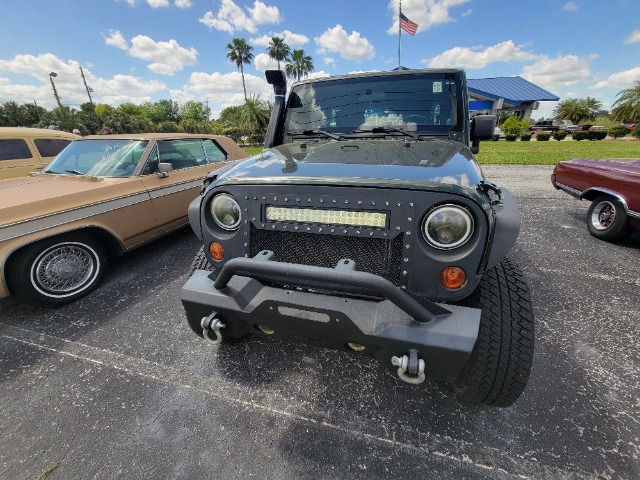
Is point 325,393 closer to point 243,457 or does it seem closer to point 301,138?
point 243,457

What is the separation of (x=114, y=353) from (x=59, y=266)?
4.26 ft

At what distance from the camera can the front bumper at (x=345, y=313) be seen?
4.23 feet

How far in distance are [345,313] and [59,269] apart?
3.09 m

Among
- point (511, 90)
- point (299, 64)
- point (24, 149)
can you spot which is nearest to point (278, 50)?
point (299, 64)

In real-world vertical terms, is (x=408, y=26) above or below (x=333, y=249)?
above

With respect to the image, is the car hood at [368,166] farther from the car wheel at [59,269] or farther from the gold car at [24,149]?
the gold car at [24,149]

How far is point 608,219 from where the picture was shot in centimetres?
427

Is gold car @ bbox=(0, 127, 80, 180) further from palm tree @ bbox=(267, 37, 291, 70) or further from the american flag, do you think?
palm tree @ bbox=(267, 37, 291, 70)

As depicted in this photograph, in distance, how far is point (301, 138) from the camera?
9.34 feet

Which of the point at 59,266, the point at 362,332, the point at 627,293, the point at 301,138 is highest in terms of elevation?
the point at 301,138

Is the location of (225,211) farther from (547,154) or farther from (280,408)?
(547,154)

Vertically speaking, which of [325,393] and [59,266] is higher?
[59,266]

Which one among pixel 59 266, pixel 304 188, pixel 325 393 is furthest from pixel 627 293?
pixel 59 266

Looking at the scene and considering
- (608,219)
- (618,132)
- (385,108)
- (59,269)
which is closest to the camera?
(385,108)
